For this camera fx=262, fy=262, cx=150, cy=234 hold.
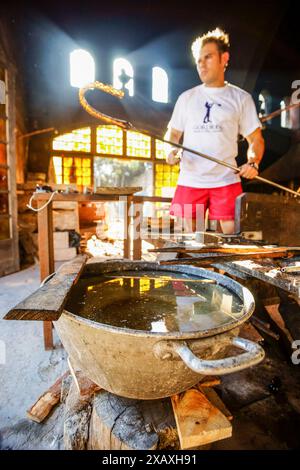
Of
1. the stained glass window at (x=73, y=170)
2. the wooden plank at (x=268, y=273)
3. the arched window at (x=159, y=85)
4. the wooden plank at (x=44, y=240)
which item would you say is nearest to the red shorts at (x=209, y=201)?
the wooden plank at (x=268, y=273)

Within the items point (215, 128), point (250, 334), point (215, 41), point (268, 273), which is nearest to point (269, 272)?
point (268, 273)

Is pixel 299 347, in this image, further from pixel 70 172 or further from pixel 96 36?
pixel 96 36

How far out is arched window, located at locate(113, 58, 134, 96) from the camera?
32.5 ft

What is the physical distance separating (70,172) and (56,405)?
995cm

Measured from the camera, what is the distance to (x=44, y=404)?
1.79 m

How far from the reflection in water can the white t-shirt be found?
5.51ft

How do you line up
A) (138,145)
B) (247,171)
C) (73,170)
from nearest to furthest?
1. (247,171)
2. (73,170)
3. (138,145)

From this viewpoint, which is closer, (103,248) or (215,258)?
(215,258)

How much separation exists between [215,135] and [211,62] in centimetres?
83

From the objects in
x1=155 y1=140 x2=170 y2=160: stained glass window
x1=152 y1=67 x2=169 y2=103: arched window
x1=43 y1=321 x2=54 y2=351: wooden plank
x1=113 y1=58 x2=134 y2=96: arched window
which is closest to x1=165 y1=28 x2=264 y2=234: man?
x1=43 y1=321 x2=54 y2=351: wooden plank

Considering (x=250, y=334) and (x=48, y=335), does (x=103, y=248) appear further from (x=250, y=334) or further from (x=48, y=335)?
(x=250, y=334)

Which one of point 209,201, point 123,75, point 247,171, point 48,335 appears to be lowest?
point 48,335

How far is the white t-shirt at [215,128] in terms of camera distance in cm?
312
